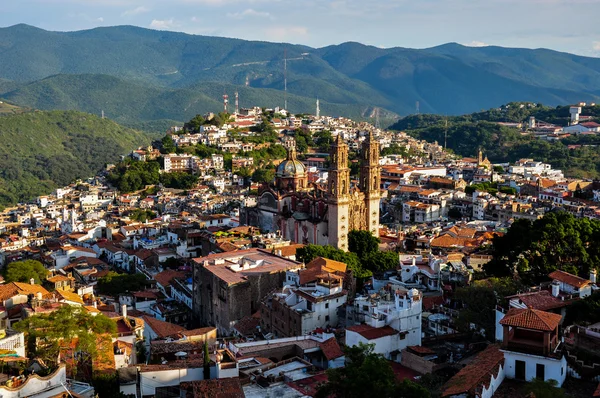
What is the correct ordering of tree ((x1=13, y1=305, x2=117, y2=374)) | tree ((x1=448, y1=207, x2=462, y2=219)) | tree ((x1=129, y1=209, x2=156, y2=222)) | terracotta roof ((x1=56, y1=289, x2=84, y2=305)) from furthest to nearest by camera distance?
tree ((x1=129, y1=209, x2=156, y2=222)) → tree ((x1=448, y1=207, x2=462, y2=219)) → terracotta roof ((x1=56, y1=289, x2=84, y2=305)) → tree ((x1=13, y1=305, x2=117, y2=374))

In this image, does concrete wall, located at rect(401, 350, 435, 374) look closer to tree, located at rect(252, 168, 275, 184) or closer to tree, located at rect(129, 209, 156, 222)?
tree, located at rect(129, 209, 156, 222)

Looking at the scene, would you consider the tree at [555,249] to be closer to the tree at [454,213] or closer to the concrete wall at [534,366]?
the concrete wall at [534,366]

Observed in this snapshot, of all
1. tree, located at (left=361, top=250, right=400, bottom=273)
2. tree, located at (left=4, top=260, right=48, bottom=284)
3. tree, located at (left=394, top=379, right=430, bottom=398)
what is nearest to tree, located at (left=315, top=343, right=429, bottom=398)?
tree, located at (left=394, top=379, right=430, bottom=398)

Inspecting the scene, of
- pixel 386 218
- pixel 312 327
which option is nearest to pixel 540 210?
pixel 386 218

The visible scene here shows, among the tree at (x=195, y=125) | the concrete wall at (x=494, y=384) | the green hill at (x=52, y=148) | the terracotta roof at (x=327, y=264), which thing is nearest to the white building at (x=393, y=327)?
the concrete wall at (x=494, y=384)

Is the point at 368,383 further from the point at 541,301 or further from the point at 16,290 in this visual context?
the point at 16,290

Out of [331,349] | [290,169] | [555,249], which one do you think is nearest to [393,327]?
[331,349]
